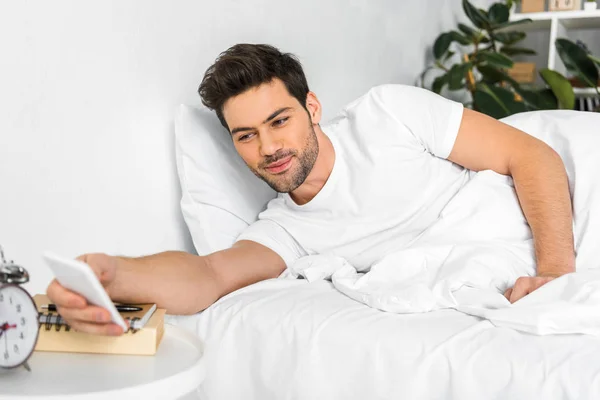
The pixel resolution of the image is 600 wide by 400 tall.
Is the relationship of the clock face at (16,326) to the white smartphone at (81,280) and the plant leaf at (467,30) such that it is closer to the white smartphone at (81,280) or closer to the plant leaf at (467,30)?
the white smartphone at (81,280)

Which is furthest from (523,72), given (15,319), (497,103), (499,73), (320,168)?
(15,319)

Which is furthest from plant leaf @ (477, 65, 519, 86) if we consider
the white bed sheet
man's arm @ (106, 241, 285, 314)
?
the white bed sheet

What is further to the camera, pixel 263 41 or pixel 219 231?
pixel 263 41

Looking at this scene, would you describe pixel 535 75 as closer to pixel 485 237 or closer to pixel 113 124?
pixel 485 237

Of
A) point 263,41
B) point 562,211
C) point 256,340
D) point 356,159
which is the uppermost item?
point 263,41

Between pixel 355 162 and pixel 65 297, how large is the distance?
2.82 ft

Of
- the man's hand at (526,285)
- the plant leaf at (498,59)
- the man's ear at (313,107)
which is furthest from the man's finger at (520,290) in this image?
the plant leaf at (498,59)

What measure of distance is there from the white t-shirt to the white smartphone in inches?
28.7

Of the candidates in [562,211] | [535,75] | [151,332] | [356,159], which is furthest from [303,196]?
[535,75]

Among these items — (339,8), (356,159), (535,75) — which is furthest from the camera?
(535,75)

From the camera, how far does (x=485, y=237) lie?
5.03ft

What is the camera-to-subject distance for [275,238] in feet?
5.34

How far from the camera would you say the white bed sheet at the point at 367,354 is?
1.04 metres

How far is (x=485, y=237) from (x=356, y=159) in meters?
0.33
